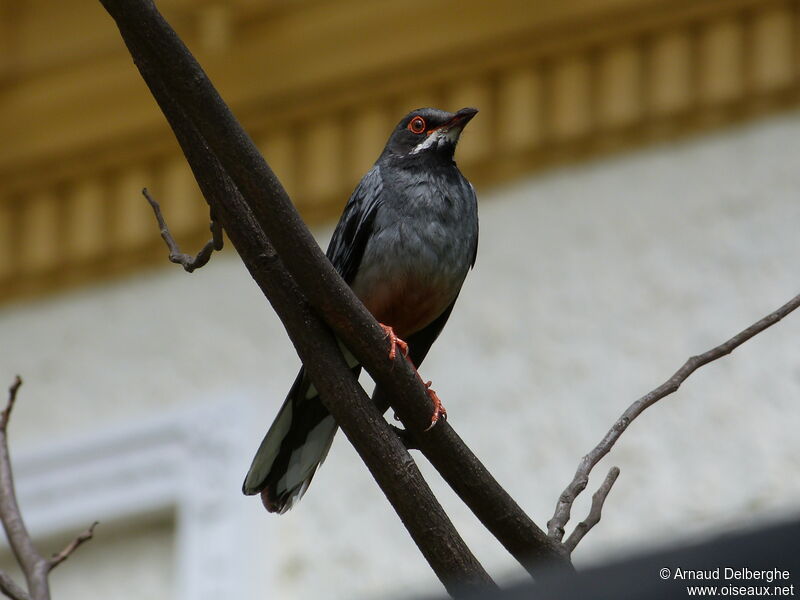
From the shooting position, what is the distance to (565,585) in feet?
4.80

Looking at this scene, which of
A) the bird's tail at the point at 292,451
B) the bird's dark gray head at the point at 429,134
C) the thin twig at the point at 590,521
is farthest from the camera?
the bird's dark gray head at the point at 429,134

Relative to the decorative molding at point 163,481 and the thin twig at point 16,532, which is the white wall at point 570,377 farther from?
the thin twig at point 16,532

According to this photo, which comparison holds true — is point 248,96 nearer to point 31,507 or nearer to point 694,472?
point 31,507

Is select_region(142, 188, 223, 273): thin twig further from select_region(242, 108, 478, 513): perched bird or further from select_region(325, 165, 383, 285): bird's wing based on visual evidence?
select_region(325, 165, 383, 285): bird's wing

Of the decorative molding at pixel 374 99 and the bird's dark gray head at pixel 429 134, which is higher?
the bird's dark gray head at pixel 429 134

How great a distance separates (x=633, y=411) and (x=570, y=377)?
2.92 m

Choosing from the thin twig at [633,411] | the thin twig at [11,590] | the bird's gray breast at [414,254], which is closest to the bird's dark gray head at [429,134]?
the bird's gray breast at [414,254]

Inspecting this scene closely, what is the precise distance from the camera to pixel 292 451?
12.8 ft

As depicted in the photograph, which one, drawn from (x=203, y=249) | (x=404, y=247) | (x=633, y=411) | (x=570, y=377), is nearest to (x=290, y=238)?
(x=203, y=249)

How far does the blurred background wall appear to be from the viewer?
612 cm

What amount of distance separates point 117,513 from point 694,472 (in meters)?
2.59

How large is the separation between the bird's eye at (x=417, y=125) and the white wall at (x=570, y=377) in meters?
1.87

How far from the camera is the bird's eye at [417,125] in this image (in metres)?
4.71

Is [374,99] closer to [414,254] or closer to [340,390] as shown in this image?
[414,254]
